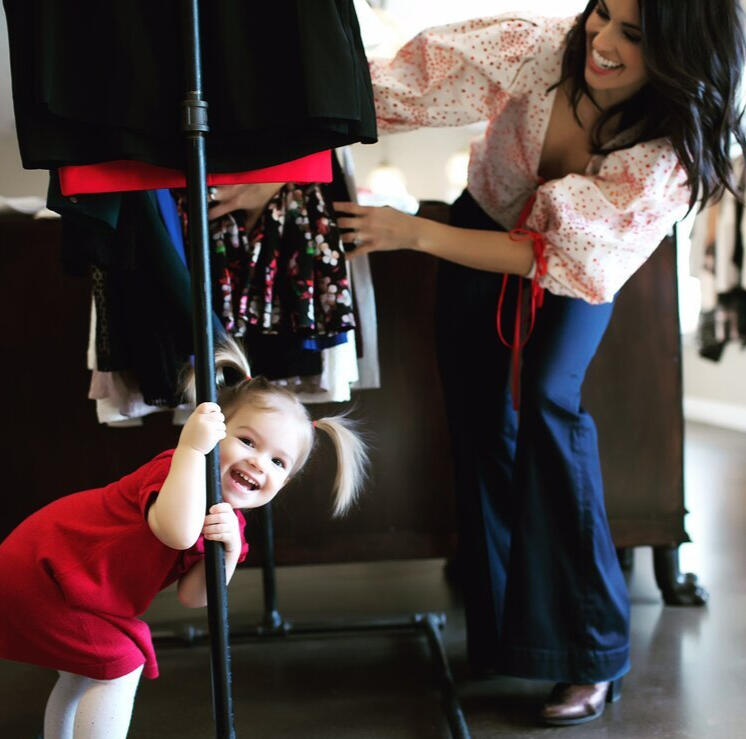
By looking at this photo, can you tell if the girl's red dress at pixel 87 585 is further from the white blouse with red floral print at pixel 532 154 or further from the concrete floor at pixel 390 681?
the white blouse with red floral print at pixel 532 154

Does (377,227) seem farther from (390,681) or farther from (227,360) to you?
(390,681)

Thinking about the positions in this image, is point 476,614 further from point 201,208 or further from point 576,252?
point 201,208

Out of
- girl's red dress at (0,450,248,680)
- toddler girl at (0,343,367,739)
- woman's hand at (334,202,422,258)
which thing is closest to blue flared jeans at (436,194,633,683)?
woman's hand at (334,202,422,258)

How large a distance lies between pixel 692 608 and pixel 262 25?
60.1 inches

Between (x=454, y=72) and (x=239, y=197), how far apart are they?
40 cm

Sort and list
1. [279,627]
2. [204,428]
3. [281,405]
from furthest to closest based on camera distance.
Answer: [279,627] → [281,405] → [204,428]

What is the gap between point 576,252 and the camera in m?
1.22

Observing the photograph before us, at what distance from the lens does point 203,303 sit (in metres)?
0.80

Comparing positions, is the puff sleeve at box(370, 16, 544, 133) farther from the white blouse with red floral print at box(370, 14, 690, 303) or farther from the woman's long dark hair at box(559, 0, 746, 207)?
the woman's long dark hair at box(559, 0, 746, 207)

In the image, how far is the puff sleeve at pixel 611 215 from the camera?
120cm

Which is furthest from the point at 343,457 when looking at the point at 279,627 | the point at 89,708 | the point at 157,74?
the point at 279,627

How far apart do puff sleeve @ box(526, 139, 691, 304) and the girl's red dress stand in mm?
655

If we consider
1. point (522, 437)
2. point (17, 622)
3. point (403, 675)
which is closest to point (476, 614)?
point (403, 675)

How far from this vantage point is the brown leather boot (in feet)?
4.20
